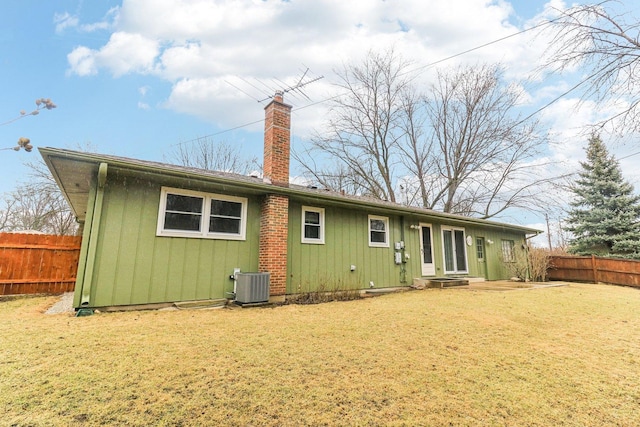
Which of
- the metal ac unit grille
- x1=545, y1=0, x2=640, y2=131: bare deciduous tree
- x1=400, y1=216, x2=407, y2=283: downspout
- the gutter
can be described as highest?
x1=545, y1=0, x2=640, y2=131: bare deciduous tree

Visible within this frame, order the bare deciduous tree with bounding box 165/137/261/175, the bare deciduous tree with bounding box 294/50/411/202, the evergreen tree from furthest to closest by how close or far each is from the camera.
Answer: the bare deciduous tree with bounding box 294/50/411/202
the bare deciduous tree with bounding box 165/137/261/175
the evergreen tree

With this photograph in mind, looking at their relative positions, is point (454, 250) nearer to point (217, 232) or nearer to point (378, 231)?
point (378, 231)

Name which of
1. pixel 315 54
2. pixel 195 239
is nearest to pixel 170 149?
pixel 315 54

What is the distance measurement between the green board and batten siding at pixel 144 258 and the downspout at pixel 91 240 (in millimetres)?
61

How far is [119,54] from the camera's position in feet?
33.7

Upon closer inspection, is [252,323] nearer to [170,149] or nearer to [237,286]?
[237,286]

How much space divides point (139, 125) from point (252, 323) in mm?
14108

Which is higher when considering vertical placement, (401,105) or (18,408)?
(401,105)

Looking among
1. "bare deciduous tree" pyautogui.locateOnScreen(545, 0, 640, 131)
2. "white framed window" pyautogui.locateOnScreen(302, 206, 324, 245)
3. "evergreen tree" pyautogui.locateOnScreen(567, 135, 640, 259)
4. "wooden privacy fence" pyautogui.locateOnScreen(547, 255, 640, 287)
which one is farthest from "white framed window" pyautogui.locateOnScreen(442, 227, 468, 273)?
"evergreen tree" pyautogui.locateOnScreen(567, 135, 640, 259)

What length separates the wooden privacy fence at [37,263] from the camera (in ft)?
22.2

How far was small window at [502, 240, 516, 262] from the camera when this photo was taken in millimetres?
13066

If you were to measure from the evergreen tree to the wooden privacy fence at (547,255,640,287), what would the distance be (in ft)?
13.9

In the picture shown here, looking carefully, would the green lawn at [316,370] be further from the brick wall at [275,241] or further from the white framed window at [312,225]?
the white framed window at [312,225]

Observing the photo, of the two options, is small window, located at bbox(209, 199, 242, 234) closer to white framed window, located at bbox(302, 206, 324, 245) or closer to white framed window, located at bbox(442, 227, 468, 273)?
white framed window, located at bbox(302, 206, 324, 245)
